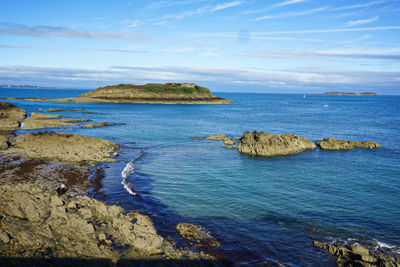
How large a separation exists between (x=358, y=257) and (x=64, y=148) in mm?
31203

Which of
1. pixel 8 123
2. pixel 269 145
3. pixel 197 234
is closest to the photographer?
pixel 197 234

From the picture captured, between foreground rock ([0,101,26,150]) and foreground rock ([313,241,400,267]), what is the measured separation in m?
37.8

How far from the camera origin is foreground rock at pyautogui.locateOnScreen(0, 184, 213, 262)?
12.7m

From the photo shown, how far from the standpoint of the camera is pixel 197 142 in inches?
1906

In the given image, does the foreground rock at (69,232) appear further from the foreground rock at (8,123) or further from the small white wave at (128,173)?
the foreground rock at (8,123)

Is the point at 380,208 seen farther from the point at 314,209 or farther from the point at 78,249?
the point at 78,249

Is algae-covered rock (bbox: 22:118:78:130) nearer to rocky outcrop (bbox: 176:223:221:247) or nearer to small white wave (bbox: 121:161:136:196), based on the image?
small white wave (bbox: 121:161:136:196)

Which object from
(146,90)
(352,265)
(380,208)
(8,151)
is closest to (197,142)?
(8,151)

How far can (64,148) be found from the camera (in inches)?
1337

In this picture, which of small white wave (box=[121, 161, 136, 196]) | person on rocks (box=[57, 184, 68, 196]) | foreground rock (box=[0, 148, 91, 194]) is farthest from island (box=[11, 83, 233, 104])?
person on rocks (box=[57, 184, 68, 196])

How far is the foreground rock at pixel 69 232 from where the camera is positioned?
41.7 ft

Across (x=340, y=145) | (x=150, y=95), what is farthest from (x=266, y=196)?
(x=150, y=95)

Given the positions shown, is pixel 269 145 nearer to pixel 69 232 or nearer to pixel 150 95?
pixel 69 232

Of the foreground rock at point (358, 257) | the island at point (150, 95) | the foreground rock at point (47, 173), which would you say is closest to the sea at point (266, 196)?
the foreground rock at point (358, 257)
